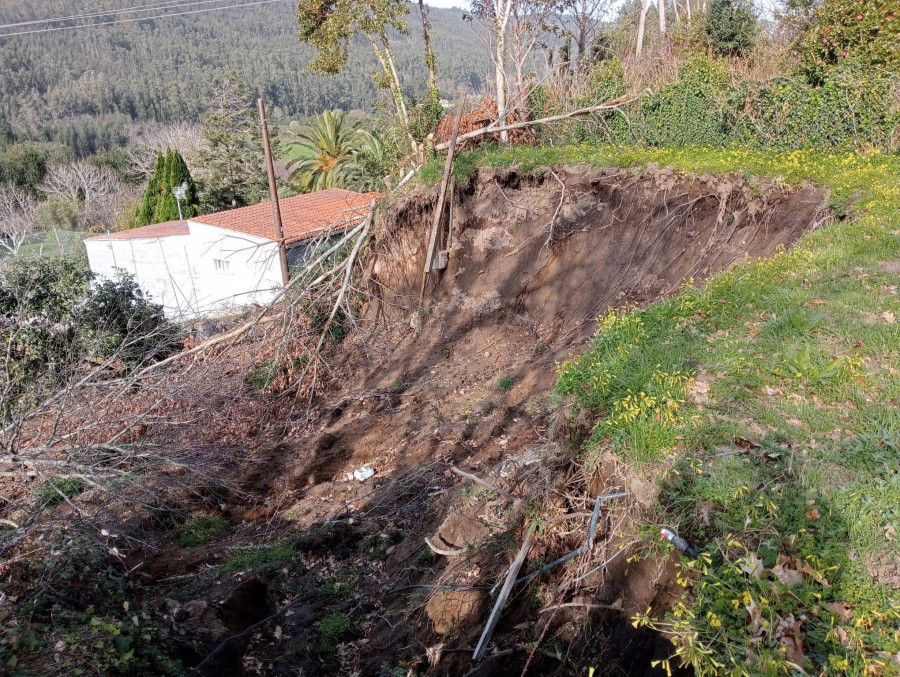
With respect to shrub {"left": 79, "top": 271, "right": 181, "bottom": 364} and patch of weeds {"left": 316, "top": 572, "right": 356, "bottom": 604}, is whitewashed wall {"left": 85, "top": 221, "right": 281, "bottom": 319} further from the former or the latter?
patch of weeds {"left": 316, "top": 572, "right": 356, "bottom": 604}

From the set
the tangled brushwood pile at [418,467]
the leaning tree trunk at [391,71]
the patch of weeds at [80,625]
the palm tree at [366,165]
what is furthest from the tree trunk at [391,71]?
the patch of weeds at [80,625]

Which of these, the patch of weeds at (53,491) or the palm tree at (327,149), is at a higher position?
the palm tree at (327,149)

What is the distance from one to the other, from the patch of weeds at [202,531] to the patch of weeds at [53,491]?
128 centimetres

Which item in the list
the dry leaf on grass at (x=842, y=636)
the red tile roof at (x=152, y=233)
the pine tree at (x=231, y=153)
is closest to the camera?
the dry leaf on grass at (x=842, y=636)

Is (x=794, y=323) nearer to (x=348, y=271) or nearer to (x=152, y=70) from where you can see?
(x=348, y=271)

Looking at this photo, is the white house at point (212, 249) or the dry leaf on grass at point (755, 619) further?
the white house at point (212, 249)

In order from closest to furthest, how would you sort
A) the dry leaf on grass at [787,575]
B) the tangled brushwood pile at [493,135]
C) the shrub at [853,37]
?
the dry leaf on grass at [787,575] → the shrub at [853,37] → the tangled brushwood pile at [493,135]

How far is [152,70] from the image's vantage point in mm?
77562

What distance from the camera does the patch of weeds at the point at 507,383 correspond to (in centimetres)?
834

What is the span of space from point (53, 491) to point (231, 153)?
29760 mm

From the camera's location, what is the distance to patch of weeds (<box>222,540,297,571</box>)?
571 centimetres

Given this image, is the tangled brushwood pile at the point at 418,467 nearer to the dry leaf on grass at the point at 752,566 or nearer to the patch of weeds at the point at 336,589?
the patch of weeds at the point at 336,589

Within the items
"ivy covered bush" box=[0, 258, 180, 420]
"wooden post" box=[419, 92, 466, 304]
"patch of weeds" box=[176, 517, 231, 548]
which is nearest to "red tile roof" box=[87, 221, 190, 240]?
"ivy covered bush" box=[0, 258, 180, 420]

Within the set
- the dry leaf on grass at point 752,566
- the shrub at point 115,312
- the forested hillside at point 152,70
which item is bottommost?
the shrub at point 115,312
